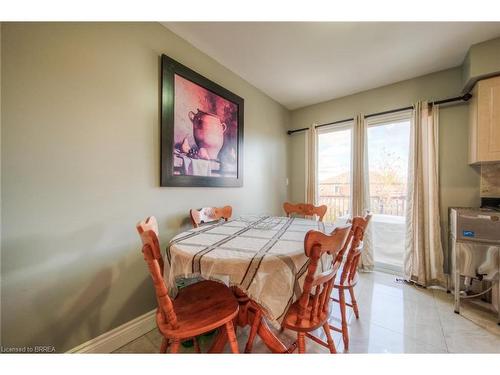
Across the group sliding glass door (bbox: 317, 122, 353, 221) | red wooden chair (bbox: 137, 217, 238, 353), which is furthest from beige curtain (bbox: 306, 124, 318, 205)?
red wooden chair (bbox: 137, 217, 238, 353)

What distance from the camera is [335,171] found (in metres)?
3.03

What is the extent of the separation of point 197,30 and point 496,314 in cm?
364

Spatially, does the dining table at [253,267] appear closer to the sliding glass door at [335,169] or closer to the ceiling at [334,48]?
the ceiling at [334,48]

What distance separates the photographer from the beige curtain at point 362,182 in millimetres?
2576

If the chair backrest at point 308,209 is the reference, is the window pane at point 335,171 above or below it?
above

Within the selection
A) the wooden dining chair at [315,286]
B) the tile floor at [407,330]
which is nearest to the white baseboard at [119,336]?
the tile floor at [407,330]

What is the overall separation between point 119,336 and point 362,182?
3015 millimetres

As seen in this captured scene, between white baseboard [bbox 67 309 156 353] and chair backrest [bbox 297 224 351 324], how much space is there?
1.25m

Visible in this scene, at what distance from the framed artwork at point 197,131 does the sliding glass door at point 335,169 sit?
1.51 metres

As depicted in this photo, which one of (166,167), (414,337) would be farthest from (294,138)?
(414,337)

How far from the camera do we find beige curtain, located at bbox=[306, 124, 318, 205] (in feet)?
10.1

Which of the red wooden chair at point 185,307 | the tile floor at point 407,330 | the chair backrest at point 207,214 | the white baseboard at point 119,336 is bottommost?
the tile floor at point 407,330

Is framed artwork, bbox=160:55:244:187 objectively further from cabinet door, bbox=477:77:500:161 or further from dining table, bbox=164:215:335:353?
cabinet door, bbox=477:77:500:161
